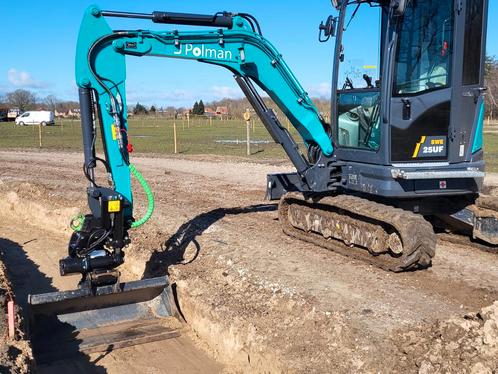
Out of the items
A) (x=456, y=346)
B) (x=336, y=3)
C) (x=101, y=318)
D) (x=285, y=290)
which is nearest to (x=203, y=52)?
(x=336, y=3)

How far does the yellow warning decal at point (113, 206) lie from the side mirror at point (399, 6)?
12.3 ft

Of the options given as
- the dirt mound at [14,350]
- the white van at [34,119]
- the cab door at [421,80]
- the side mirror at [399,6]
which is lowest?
the dirt mound at [14,350]

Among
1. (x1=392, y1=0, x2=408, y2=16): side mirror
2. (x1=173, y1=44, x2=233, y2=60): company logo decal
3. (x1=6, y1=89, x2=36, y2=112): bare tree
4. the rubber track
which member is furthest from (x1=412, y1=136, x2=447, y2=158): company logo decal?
(x1=6, y1=89, x2=36, y2=112): bare tree

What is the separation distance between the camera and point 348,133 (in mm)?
7543

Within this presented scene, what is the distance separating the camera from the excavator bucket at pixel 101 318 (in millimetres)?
5754

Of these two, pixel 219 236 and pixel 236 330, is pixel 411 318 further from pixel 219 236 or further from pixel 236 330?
pixel 219 236

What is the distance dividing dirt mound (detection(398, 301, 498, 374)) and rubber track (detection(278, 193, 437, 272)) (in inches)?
64.4

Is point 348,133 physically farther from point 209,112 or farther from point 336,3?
point 209,112

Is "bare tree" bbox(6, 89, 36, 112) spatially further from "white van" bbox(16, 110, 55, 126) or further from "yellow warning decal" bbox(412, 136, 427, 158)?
"yellow warning decal" bbox(412, 136, 427, 158)

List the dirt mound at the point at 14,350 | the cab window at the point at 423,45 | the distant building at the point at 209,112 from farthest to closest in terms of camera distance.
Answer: the distant building at the point at 209,112, the cab window at the point at 423,45, the dirt mound at the point at 14,350

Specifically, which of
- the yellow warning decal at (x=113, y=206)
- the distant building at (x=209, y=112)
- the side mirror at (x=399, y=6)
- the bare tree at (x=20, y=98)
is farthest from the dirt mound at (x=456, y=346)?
the bare tree at (x=20, y=98)

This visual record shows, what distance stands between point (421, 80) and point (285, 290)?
9.82ft

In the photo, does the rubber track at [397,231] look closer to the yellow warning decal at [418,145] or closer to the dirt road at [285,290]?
the dirt road at [285,290]

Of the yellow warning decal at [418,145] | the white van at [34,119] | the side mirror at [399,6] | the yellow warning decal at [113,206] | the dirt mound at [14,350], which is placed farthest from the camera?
the white van at [34,119]
